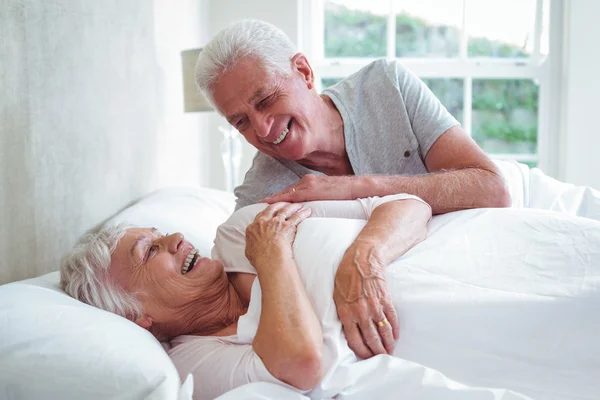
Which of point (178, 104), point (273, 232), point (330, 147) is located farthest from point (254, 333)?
point (178, 104)

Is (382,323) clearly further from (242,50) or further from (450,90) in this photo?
(450,90)

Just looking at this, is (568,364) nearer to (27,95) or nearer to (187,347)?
(187,347)

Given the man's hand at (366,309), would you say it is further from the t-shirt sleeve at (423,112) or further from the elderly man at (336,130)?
the t-shirt sleeve at (423,112)

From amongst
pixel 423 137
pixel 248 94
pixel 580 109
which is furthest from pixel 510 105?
pixel 248 94

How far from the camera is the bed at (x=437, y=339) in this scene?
Answer: 3.92 feet

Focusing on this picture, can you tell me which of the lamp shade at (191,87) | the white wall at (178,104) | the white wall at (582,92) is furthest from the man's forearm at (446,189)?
the white wall at (582,92)

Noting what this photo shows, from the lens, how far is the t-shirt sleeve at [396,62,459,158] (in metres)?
2.03

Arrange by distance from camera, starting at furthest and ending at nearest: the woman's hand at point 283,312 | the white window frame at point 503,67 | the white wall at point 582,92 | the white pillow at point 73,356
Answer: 1. the white window frame at point 503,67
2. the white wall at point 582,92
3. the woman's hand at point 283,312
4. the white pillow at point 73,356

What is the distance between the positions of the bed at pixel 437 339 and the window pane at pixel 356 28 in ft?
10.7

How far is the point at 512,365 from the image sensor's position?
4.38 feet

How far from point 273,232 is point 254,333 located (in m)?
0.25

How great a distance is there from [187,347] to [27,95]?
82 cm

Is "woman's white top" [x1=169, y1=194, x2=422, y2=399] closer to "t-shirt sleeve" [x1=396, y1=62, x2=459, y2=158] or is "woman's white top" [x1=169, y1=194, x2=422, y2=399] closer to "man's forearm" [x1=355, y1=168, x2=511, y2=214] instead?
"man's forearm" [x1=355, y1=168, x2=511, y2=214]

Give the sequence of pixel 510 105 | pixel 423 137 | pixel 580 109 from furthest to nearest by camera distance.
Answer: pixel 510 105, pixel 580 109, pixel 423 137
